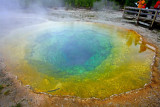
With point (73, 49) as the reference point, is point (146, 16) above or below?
above

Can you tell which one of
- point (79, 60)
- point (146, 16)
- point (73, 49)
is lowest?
point (79, 60)

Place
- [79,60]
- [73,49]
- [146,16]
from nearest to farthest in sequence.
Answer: [79,60]
[73,49]
[146,16]

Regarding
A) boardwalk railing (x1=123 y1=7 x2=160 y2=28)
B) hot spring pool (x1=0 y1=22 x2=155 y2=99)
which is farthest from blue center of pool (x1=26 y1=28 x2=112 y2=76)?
boardwalk railing (x1=123 y1=7 x2=160 y2=28)

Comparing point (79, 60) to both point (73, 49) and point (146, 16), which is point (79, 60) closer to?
point (73, 49)

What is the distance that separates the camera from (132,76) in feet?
8.57

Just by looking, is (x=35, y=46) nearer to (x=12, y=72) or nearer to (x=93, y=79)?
(x=12, y=72)

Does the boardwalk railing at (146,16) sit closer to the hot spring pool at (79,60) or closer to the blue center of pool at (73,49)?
the hot spring pool at (79,60)

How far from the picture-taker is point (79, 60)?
341cm

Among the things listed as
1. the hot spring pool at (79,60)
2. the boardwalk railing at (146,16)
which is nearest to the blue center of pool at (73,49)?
the hot spring pool at (79,60)

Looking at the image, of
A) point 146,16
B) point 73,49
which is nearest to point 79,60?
point 73,49

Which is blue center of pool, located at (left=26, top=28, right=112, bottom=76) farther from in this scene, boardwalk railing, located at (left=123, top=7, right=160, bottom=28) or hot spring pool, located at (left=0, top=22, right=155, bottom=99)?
boardwalk railing, located at (left=123, top=7, right=160, bottom=28)

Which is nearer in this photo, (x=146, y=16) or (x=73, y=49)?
(x=73, y=49)

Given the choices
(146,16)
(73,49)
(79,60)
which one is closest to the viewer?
(79,60)

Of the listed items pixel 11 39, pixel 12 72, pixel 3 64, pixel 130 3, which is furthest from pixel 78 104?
pixel 130 3
